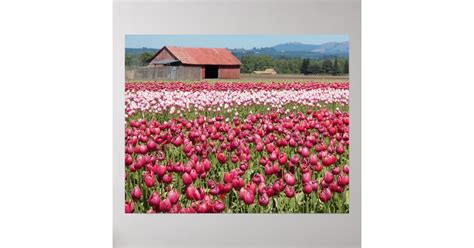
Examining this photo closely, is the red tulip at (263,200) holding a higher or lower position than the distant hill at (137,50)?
lower

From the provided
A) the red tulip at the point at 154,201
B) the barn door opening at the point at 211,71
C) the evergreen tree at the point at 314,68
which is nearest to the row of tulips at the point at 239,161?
the red tulip at the point at 154,201

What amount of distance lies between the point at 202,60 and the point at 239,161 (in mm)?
914

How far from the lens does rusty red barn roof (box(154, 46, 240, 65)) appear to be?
5363 mm

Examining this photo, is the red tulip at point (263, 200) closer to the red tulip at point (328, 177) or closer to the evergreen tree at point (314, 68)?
the red tulip at point (328, 177)

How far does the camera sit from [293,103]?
5.51 meters

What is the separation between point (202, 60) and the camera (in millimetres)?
5438

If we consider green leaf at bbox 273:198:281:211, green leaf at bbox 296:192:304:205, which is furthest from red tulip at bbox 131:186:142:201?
green leaf at bbox 296:192:304:205

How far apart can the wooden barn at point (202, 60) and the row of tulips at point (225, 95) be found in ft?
0.32

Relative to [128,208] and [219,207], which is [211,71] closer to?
[219,207]

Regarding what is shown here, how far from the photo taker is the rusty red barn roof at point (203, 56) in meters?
5.36
